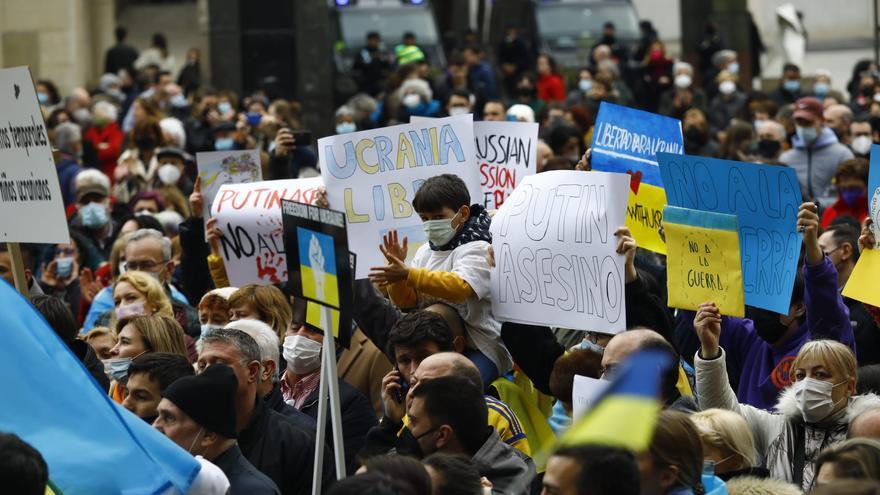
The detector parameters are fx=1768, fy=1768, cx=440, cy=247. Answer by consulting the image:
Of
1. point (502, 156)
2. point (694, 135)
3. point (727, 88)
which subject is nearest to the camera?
point (502, 156)

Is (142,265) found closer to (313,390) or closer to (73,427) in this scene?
(313,390)

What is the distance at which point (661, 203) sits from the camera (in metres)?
8.56

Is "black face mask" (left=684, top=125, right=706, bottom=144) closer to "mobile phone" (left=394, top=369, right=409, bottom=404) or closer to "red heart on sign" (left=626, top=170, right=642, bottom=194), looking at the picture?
"red heart on sign" (left=626, top=170, right=642, bottom=194)

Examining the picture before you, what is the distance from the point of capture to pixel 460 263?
749 centimetres

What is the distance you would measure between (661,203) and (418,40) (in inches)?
723

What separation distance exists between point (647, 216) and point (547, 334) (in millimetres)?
1360

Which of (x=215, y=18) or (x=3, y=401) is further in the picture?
(x=215, y=18)

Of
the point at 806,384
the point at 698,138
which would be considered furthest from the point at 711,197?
the point at 698,138

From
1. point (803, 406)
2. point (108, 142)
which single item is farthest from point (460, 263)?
point (108, 142)

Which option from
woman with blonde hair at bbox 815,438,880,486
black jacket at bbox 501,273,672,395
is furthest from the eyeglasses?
woman with blonde hair at bbox 815,438,880,486

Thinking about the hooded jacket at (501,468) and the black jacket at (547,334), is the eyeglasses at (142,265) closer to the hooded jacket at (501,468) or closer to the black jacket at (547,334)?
the black jacket at (547,334)

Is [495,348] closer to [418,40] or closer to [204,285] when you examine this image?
[204,285]

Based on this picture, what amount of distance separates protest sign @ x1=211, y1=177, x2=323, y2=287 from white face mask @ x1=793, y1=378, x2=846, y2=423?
3.17 metres

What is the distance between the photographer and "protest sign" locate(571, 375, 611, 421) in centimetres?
607
